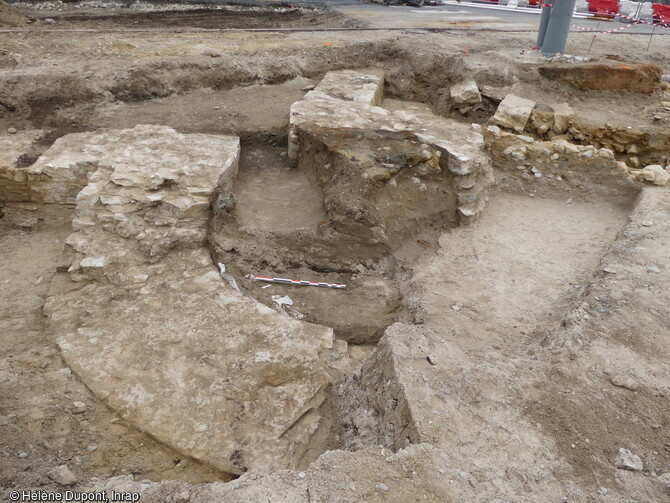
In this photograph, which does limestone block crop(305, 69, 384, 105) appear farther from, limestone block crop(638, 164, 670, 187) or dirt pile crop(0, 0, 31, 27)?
dirt pile crop(0, 0, 31, 27)

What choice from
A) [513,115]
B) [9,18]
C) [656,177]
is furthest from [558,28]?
[9,18]

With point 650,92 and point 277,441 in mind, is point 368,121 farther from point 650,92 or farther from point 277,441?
point 650,92

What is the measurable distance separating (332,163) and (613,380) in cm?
359

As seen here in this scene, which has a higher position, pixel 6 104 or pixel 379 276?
pixel 6 104

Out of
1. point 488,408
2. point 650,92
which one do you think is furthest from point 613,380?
point 650,92

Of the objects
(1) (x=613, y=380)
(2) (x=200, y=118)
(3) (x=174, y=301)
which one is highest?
(2) (x=200, y=118)

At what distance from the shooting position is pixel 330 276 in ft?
16.0

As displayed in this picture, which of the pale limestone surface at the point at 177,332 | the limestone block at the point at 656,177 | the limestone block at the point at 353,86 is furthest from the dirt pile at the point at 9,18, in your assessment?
the limestone block at the point at 656,177

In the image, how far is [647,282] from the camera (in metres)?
3.80

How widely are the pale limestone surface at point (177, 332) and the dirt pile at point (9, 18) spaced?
25.5ft

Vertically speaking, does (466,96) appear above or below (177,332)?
above

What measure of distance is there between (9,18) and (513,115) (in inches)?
425

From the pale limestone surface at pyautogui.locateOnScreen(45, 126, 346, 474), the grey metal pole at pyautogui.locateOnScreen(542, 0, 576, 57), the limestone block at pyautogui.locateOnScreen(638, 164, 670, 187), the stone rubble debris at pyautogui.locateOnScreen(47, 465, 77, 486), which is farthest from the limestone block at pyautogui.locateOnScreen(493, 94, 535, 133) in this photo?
the stone rubble debris at pyautogui.locateOnScreen(47, 465, 77, 486)

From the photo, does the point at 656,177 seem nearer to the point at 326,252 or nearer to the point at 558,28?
the point at 326,252
